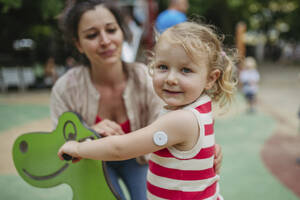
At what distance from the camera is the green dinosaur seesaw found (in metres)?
1.29

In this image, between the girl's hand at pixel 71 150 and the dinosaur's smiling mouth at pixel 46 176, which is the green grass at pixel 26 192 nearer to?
the dinosaur's smiling mouth at pixel 46 176

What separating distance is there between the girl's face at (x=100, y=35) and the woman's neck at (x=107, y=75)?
71mm

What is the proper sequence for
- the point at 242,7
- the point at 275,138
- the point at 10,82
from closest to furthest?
1. the point at 275,138
2. the point at 10,82
3. the point at 242,7

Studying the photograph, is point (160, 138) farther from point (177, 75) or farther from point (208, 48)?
point (208, 48)

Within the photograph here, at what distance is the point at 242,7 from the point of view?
16375mm

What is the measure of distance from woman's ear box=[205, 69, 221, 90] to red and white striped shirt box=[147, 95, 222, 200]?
60 mm

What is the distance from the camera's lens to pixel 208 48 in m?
1.15

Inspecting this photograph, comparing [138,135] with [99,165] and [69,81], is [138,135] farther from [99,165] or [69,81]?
[69,81]

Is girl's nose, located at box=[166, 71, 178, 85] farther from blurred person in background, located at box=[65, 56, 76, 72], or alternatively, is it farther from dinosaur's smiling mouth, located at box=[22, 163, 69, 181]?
→ blurred person in background, located at box=[65, 56, 76, 72]

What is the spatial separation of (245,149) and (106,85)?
3.10m

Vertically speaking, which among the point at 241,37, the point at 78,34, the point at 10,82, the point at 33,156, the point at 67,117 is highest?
the point at 78,34

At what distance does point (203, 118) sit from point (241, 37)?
10.3 metres

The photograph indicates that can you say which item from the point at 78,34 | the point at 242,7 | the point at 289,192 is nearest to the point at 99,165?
the point at 78,34

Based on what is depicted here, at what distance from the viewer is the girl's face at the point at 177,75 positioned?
110 centimetres
